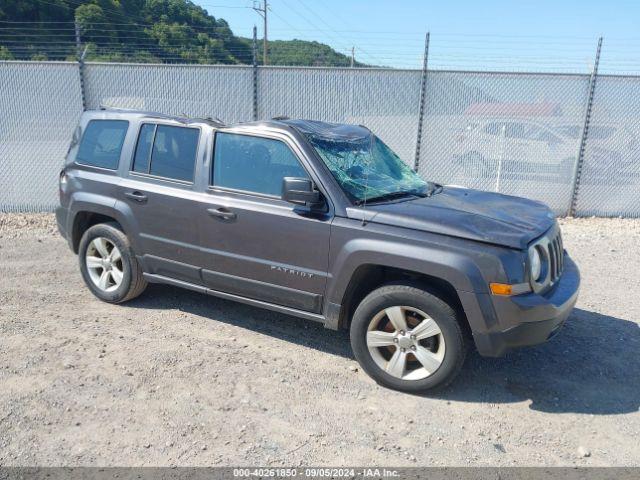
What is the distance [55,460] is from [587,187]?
8674 millimetres

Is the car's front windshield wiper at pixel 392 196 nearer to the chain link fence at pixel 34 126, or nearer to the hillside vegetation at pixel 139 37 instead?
the hillside vegetation at pixel 139 37

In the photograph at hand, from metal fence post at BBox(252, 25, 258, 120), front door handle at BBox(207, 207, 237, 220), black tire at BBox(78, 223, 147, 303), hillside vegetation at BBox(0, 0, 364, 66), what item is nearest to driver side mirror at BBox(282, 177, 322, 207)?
front door handle at BBox(207, 207, 237, 220)

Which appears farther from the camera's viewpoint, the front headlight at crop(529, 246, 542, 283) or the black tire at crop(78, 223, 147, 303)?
the black tire at crop(78, 223, 147, 303)

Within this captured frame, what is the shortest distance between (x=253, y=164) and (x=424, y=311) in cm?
178

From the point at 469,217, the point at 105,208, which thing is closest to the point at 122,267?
the point at 105,208

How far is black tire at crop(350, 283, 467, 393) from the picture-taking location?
355 centimetres

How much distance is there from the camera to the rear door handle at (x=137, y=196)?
15.5ft

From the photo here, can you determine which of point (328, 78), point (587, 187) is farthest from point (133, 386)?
point (587, 187)

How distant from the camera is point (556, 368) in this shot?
4.12 m

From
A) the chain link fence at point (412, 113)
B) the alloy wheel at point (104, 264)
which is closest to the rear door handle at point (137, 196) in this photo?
the alloy wheel at point (104, 264)

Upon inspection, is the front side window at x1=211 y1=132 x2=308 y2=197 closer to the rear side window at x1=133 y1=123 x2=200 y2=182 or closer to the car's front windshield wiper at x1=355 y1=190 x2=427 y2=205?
the rear side window at x1=133 y1=123 x2=200 y2=182

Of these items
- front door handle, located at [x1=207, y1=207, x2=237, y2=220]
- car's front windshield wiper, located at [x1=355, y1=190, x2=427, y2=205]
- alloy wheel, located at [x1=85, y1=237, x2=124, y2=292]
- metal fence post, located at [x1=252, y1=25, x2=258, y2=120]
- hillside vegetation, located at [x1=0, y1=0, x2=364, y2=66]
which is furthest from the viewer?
hillside vegetation, located at [x1=0, y1=0, x2=364, y2=66]

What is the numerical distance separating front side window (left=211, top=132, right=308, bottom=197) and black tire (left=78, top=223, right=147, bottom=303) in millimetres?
1214

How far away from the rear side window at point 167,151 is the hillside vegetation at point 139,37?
15.0ft
